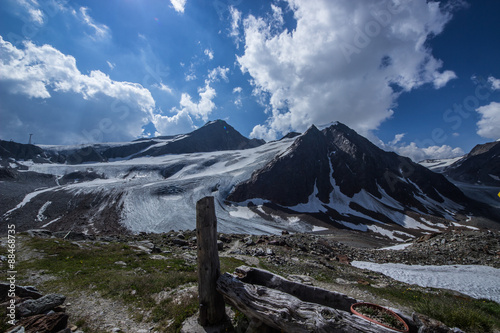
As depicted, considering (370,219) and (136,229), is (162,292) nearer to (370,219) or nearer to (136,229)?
(136,229)

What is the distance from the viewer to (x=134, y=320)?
792 centimetres

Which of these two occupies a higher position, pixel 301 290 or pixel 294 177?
pixel 294 177

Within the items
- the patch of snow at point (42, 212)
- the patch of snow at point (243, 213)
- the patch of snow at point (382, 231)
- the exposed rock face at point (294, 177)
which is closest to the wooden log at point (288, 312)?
the patch of snow at point (243, 213)

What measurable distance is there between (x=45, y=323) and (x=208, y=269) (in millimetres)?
5022

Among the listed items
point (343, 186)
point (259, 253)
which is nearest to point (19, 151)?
point (259, 253)

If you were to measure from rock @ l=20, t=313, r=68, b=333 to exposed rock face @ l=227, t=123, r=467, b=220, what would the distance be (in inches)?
3353

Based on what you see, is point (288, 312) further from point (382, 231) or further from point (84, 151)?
point (84, 151)

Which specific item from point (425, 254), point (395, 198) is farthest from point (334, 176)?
point (425, 254)

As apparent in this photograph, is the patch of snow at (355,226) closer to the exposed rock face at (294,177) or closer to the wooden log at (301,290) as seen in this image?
the exposed rock face at (294,177)

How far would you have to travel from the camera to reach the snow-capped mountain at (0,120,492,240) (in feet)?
210

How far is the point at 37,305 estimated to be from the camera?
7.49 meters

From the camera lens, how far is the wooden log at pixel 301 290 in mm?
Answer: 6660

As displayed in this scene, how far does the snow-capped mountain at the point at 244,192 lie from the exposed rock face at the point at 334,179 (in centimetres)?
56

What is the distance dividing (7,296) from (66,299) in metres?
1.86
